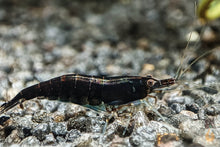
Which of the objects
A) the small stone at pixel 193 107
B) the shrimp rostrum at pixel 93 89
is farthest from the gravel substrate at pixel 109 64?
the shrimp rostrum at pixel 93 89

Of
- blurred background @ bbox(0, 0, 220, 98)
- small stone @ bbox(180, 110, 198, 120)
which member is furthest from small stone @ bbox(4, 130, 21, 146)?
small stone @ bbox(180, 110, 198, 120)

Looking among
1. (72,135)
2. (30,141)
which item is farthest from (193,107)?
(30,141)

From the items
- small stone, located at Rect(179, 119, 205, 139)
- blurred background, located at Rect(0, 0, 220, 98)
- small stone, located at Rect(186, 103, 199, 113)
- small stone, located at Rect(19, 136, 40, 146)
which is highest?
blurred background, located at Rect(0, 0, 220, 98)

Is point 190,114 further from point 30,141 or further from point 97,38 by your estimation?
point 97,38

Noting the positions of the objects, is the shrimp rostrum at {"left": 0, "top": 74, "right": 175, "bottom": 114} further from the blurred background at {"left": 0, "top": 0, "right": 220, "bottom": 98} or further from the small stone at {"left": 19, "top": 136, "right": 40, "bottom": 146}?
the small stone at {"left": 19, "top": 136, "right": 40, "bottom": 146}

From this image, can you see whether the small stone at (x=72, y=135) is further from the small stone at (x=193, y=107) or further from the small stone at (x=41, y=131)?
the small stone at (x=193, y=107)

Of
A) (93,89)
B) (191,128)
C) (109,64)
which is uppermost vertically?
(109,64)
